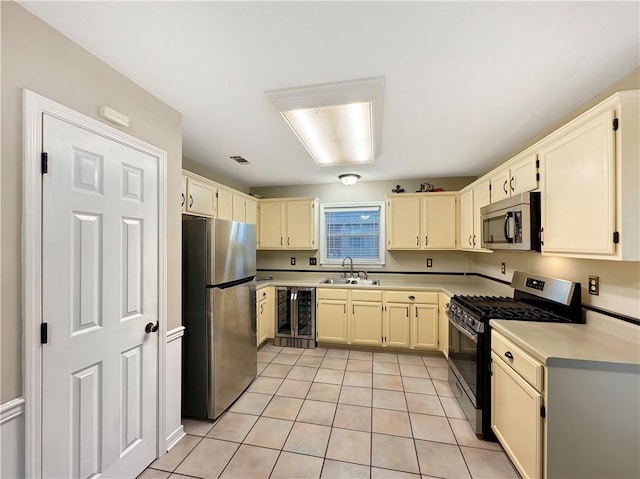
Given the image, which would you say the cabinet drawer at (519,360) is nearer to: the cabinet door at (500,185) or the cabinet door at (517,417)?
the cabinet door at (517,417)

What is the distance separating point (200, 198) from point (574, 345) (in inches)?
120

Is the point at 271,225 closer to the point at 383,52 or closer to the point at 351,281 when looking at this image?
the point at 351,281

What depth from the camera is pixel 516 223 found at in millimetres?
2053

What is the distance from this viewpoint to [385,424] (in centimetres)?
211

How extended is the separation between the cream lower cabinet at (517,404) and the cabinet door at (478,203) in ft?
4.60

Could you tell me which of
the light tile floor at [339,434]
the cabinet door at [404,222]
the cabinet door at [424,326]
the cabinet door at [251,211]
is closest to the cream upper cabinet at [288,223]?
the cabinet door at [251,211]

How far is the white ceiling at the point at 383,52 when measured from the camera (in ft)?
3.70

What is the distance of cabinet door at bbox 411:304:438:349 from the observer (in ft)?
10.9

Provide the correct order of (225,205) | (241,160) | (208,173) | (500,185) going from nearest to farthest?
(500,185) < (241,160) < (225,205) < (208,173)

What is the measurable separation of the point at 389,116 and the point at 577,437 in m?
2.16

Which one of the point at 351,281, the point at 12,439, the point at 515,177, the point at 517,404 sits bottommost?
the point at 517,404

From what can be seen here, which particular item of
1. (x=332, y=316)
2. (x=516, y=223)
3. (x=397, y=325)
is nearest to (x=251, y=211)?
(x=332, y=316)

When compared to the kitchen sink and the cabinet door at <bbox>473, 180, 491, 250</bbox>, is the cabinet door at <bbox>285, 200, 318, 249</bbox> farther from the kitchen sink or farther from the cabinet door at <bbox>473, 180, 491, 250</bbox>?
the cabinet door at <bbox>473, 180, 491, 250</bbox>

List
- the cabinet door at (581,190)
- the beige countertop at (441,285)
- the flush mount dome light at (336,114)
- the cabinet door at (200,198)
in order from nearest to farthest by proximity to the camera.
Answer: the cabinet door at (581,190) < the flush mount dome light at (336,114) < the cabinet door at (200,198) < the beige countertop at (441,285)
